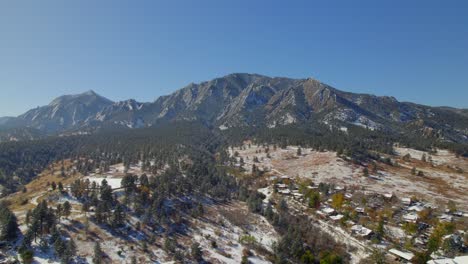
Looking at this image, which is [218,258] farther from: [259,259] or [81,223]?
[81,223]

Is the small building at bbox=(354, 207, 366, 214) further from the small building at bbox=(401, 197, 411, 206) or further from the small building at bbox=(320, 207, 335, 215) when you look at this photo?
the small building at bbox=(401, 197, 411, 206)

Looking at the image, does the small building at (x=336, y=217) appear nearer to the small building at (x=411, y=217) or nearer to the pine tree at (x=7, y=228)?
the small building at (x=411, y=217)

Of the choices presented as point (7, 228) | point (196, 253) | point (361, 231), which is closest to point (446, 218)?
point (361, 231)

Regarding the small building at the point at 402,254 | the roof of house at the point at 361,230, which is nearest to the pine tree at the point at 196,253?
the roof of house at the point at 361,230

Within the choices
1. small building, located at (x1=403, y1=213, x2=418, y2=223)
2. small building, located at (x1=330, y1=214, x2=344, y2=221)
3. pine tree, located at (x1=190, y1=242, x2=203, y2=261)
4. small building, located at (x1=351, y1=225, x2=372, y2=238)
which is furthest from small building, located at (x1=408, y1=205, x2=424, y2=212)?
pine tree, located at (x1=190, y1=242, x2=203, y2=261)

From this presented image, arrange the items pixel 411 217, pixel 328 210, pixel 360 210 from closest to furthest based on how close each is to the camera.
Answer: pixel 411 217, pixel 360 210, pixel 328 210

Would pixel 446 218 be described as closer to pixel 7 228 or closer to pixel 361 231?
pixel 361 231

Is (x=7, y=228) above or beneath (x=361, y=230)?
above

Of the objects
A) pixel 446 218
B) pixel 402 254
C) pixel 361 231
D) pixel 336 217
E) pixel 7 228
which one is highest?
pixel 446 218

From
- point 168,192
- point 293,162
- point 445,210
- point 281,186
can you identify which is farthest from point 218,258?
point 293,162
